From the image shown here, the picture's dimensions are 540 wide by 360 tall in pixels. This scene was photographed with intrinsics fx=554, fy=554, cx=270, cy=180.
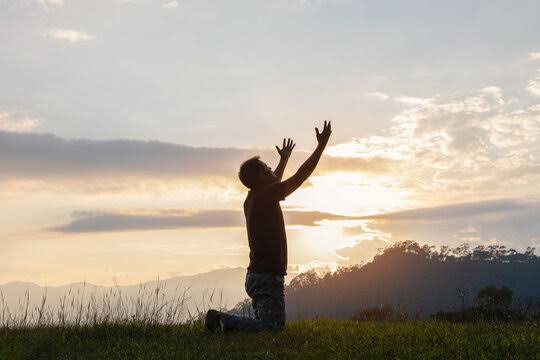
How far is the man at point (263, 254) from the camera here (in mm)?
9539

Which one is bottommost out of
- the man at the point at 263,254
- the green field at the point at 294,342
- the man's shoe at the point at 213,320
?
the green field at the point at 294,342

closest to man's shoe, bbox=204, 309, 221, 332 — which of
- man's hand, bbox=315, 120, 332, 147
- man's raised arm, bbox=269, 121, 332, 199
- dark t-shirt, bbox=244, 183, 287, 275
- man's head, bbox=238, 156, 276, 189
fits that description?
dark t-shirt, bbox=244, 183, 287, 275

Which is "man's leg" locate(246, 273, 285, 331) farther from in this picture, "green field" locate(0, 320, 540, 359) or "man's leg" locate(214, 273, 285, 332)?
"green field" locate(0, 320, 540, 359)

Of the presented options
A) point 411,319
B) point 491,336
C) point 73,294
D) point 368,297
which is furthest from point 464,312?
point 368,297

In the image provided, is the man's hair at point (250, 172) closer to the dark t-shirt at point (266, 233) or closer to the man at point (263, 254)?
the man at point (263, 254)

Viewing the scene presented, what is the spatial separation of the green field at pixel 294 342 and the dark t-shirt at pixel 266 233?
3.83 ft

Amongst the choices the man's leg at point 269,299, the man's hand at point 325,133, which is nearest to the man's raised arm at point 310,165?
the man's hand at point 325,133

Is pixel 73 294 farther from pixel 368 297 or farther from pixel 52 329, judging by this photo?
pixel 368 297

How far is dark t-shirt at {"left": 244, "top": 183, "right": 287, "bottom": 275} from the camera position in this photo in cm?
966

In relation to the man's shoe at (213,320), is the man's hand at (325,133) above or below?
above

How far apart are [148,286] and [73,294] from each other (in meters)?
1.87

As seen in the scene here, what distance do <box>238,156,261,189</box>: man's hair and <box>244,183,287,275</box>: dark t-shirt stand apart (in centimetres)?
20

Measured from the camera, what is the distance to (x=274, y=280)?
31.6ft

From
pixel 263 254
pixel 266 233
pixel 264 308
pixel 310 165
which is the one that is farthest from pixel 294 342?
pixel 310 165
